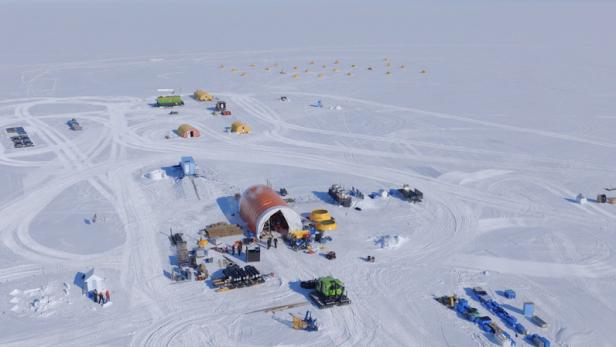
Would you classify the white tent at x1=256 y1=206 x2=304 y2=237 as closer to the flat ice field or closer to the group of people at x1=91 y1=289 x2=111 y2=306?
the flat ice field

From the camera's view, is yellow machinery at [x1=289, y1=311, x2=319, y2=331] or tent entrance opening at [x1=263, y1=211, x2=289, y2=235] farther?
tent entrance opening at [x1=263, y1=211, x2=289, y2=235]

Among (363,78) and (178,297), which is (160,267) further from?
(363,78)

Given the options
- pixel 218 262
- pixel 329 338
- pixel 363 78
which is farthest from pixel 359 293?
pixel 363 78

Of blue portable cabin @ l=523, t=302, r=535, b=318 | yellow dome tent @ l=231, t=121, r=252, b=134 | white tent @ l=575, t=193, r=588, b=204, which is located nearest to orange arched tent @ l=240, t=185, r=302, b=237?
blue portable cabin @ l=523, t=302, r=535, b=318

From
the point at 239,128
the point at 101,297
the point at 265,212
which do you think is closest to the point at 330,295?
the point at 265,212

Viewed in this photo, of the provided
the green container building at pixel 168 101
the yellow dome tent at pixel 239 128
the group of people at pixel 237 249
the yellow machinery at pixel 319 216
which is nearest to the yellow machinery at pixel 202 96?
the green container building at pixel 168 101

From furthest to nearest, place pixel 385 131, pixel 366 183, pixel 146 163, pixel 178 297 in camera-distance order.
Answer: pixel 385 131 → pixel 146 163 → pixel 366 183 → pixel 178 297

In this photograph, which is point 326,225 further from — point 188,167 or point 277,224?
point 188,167
